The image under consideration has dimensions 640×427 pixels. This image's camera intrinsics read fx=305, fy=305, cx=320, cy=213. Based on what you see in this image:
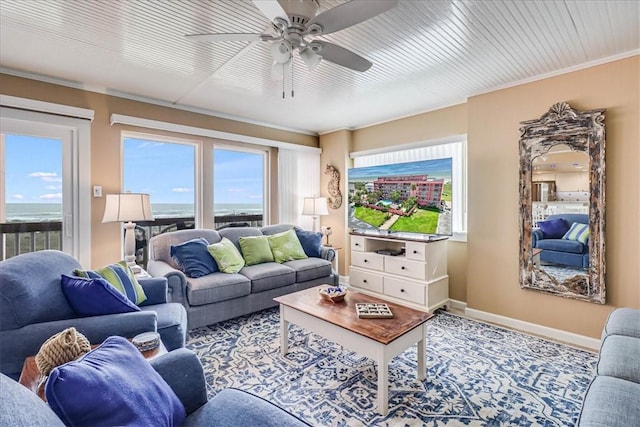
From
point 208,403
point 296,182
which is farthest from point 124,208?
point 296,182

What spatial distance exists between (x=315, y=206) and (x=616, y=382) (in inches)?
151

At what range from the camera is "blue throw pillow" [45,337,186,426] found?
0.84 metres

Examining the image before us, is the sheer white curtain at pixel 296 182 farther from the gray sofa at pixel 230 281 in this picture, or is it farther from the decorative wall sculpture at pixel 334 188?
the gray sofa at pixel 230 281

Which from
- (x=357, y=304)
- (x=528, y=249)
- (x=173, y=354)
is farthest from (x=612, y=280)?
(x=173, y=354)

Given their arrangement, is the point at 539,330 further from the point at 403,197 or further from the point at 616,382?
the point at 403,197

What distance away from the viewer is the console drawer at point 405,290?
357 cm

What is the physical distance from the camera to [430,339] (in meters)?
2.92

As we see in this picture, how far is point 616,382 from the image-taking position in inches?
55.5

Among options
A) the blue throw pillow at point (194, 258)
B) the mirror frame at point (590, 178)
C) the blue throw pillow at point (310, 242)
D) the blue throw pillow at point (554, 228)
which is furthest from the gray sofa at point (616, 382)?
the blue throw pillow at point (194, 258)

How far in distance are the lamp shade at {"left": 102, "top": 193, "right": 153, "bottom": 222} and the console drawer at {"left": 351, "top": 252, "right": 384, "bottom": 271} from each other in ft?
8.72

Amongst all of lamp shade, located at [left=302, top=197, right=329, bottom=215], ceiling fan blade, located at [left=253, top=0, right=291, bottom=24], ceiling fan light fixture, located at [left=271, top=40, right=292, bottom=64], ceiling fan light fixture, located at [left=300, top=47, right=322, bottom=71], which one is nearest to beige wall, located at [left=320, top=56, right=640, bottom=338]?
lamp shade, located at [left=302, top=197, right=329, bottom=215]

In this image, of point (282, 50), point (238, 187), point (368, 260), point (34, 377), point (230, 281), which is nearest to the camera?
point (34, 377)

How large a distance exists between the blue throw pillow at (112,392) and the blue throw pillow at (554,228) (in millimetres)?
3343

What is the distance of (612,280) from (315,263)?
2.89 m
